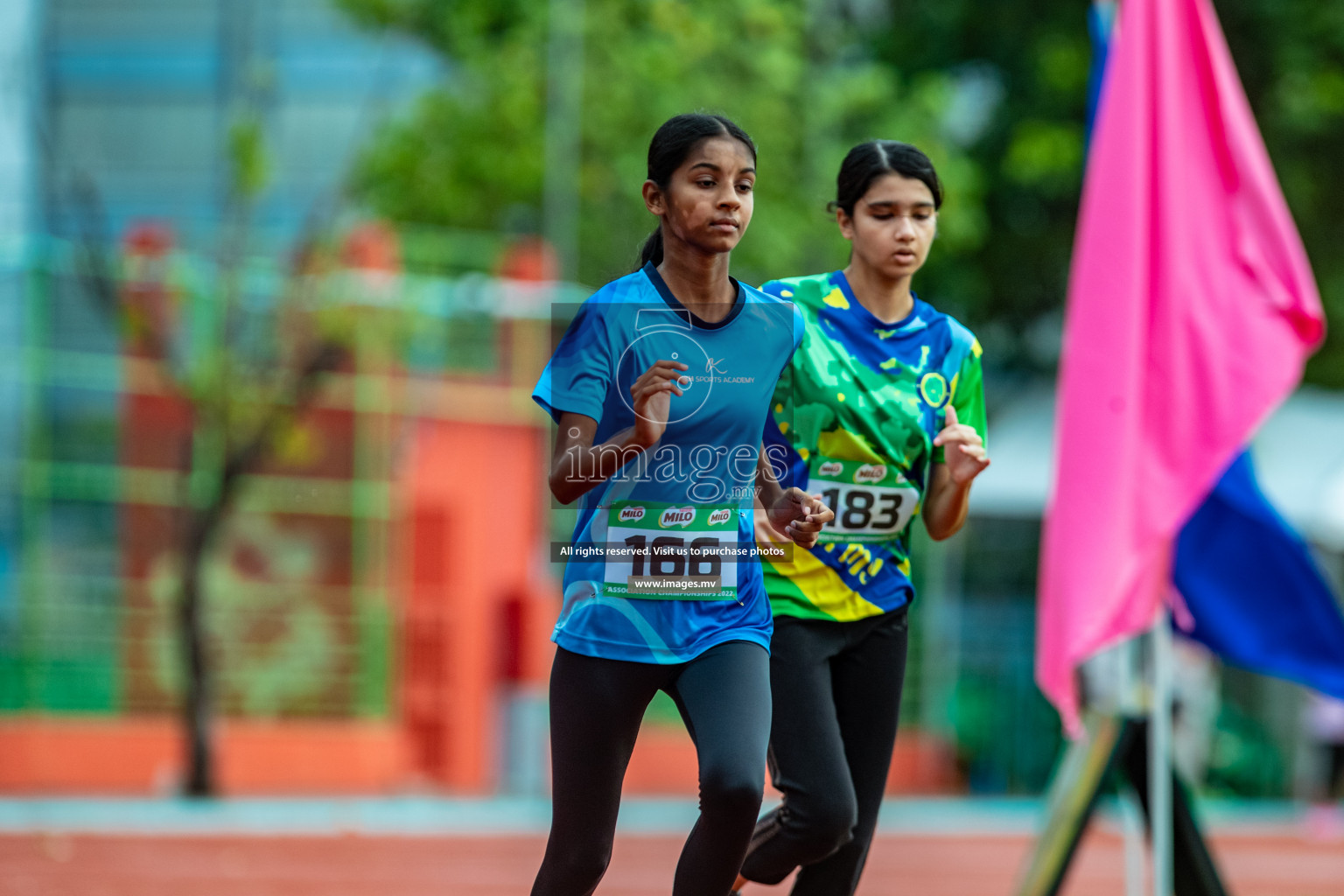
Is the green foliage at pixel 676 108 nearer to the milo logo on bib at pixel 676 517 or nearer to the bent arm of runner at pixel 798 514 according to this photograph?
the bent arm of runner at pixel 798 514

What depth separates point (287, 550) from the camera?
1753 cm

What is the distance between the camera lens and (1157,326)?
23.1 ft

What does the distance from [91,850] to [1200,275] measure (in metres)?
7.86

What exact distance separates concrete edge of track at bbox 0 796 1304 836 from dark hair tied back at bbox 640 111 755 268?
9211 mm

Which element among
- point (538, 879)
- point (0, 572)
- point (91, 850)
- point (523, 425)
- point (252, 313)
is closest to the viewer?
point (538, 879)

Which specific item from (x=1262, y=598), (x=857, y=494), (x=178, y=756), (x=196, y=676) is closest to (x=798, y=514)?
(x=857, y=494)

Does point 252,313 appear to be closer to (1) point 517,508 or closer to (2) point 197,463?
(2) point 197,463

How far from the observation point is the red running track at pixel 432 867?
33.6ft

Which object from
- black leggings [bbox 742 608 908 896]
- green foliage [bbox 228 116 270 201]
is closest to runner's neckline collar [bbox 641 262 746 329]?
black leggings [bbox 742 608 908 896]

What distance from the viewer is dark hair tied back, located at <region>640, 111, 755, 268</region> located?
4.22m

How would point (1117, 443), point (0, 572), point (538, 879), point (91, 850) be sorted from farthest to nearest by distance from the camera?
point (0, 572)
point (91, 850)
point (1117, 443)
point (538, 879)

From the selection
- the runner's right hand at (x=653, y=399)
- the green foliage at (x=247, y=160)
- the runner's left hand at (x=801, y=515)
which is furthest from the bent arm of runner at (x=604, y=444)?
the green foliage at (x=247, y=160)

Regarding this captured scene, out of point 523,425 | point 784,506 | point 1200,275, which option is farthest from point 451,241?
point 784,506

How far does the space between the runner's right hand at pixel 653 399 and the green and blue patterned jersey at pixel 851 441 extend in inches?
32.0
